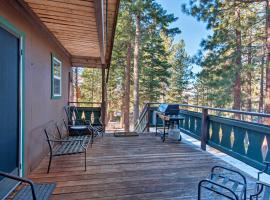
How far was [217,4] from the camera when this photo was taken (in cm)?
953

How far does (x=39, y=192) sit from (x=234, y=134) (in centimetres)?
318

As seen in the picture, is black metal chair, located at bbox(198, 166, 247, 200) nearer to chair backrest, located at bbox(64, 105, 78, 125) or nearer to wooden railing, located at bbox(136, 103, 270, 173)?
wooden railing, located at bbox(136, 103, 270, 173)

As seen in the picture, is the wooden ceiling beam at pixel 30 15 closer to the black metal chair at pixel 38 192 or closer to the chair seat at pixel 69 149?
the chair seat at pixel 69 149

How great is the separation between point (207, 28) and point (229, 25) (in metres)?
0.95

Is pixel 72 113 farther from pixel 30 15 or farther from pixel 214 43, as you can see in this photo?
pixel 214 43

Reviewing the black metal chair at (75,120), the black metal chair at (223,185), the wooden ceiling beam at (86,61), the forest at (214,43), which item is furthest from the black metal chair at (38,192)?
the forest at (214,43)

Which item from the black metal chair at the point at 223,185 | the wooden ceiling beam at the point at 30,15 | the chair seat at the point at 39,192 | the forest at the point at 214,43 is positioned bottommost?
the chair seat at the point at 39,192

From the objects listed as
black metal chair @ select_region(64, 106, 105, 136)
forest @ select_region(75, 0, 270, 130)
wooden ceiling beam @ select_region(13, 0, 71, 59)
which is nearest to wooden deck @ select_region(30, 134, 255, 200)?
black metal chair @ select_region(64, 106, 105, 136)

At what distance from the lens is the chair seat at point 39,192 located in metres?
2.56

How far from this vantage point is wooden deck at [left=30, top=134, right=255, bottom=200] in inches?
110

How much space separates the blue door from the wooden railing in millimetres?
3224

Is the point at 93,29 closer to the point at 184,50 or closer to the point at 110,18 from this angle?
the point at 110,18

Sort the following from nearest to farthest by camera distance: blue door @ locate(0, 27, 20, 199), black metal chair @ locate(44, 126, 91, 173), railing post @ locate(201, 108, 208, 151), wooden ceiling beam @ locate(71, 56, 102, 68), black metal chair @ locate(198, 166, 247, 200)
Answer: black metal chair @ locate(198, 166, 247, 200), blue door @ locate(0, 27, 20, 199), black metal chair @ locate(44, 126, 91, 173), railing post @ locate(201, 108, 208, 151), wooden ceiling beam @ locate(71, 56, 102, 68)

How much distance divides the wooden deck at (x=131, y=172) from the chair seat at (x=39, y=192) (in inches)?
3.4
